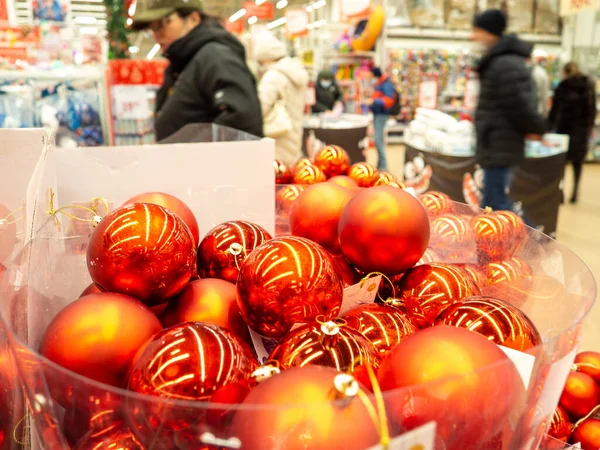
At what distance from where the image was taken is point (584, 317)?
0.68 meters

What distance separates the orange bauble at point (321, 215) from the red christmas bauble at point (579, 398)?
21.5 inches

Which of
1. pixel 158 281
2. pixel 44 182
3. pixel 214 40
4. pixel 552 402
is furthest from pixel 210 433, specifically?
pixel 214 40

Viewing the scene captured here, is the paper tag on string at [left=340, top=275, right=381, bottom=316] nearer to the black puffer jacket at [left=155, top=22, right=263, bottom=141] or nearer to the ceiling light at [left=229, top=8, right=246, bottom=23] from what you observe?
the black puffer jacket at [left=155, top=22, right=263, bottom=141]

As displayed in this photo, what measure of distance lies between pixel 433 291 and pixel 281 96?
3.45 meters

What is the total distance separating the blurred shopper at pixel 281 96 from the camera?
3.87 m

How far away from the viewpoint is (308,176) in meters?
1.85

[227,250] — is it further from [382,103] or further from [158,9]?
[382,103]

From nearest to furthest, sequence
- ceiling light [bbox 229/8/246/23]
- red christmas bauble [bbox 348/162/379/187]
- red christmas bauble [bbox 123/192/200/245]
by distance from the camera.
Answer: red christmas bauble [bbox 123/192/200/245], red christmas bauble [bbox 348/162/379/187], ceiling light [bbox 229/8/246/23]

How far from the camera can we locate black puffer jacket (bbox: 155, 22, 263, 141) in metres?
2.47

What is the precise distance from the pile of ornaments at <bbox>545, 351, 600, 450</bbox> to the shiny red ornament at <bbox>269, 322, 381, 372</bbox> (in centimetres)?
43

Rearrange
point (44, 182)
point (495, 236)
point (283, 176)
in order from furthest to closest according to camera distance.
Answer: point (283, 176) → point (495, 236) → point (44, 182)

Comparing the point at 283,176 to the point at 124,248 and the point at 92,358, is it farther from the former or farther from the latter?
the point at 92,358

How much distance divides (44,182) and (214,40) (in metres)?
1.72

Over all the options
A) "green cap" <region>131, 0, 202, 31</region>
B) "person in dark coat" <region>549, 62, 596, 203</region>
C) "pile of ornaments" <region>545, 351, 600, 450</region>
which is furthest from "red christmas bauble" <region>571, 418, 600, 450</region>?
"person in dark coat" <region>549, 62, 596, 203</region>
